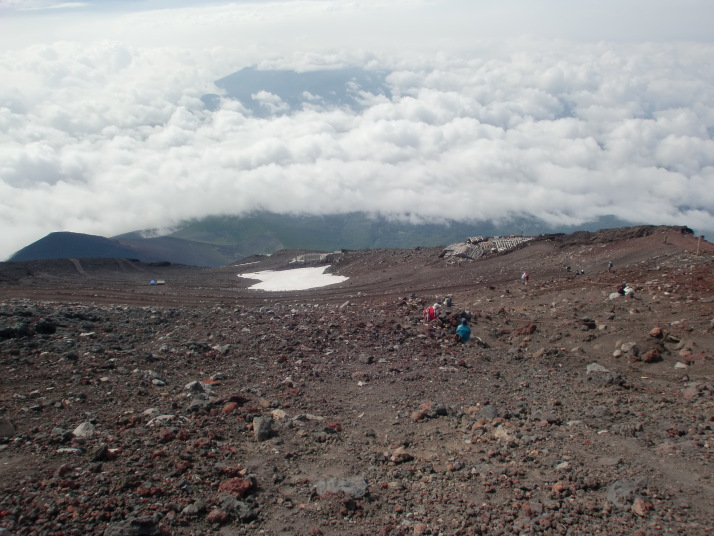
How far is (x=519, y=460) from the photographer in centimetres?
709

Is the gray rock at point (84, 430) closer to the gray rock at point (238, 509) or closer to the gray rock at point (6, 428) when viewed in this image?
the gray rock at point (6, 428)

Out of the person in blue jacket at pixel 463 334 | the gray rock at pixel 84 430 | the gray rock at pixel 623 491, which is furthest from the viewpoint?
the person in blue jacket at pixel 463 334

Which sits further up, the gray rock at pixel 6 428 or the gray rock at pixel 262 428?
the gray rock at pixel 6 428

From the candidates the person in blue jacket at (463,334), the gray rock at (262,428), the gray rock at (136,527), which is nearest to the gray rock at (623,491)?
the gray rock at (262,428)

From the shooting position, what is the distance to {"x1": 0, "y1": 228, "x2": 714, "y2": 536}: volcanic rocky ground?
18.9 feet

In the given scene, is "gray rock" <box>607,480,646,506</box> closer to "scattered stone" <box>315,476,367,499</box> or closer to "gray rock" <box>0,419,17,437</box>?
"scattered stone" <box>315,476,367,499</box>

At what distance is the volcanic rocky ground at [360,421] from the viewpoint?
18.9ft

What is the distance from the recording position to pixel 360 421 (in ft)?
28.9

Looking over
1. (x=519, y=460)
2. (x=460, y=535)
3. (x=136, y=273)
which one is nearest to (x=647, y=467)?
(x=519, y=460)

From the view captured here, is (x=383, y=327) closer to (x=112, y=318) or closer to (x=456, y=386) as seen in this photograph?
(x=456, y=386)

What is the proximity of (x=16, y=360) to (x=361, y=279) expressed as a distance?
88.1 ft

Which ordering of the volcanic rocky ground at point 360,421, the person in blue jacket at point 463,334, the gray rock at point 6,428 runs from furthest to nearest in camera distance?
the person in blue jacket at point 463,334 < the gray rock at point 6,428 < the volcanic rocky ground at point 360,421

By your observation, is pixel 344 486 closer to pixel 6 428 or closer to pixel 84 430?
pixel 84 430

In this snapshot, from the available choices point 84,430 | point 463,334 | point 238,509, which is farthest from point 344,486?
point 463,334
